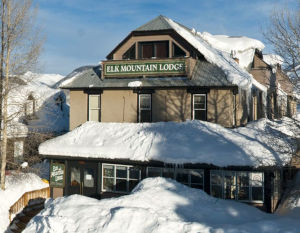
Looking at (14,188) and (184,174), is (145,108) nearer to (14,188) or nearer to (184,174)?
(184,174)

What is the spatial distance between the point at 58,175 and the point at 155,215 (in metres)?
10.5

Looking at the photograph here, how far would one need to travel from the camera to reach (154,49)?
21734mm

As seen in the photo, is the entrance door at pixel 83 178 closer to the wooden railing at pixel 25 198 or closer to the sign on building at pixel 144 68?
the wooden railing at pixel 25 198

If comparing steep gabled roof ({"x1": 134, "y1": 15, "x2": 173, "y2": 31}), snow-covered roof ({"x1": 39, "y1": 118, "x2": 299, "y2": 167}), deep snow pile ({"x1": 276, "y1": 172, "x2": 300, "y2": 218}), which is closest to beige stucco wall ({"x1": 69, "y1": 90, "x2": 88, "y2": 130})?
snow-covered roof ({"x1": 39, "y1": 118, "x2": 299, "y2": 167})

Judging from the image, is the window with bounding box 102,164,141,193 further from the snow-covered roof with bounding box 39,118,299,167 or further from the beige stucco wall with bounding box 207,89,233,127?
A: the beige stucco wall with bounding box 207,89,233,127

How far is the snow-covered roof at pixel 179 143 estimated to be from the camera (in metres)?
15.6

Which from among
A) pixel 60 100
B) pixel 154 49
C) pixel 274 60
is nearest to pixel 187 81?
pixel 154 49

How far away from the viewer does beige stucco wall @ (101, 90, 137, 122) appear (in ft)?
69.7

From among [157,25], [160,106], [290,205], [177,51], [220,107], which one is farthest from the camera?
[157,25]

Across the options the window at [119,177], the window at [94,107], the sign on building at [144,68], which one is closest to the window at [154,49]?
the sign on building at [144,68]

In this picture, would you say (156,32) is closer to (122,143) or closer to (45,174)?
(122,143)

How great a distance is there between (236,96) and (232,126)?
1.89m

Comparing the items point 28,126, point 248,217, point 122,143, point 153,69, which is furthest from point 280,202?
point 28,126

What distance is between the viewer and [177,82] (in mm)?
19859
